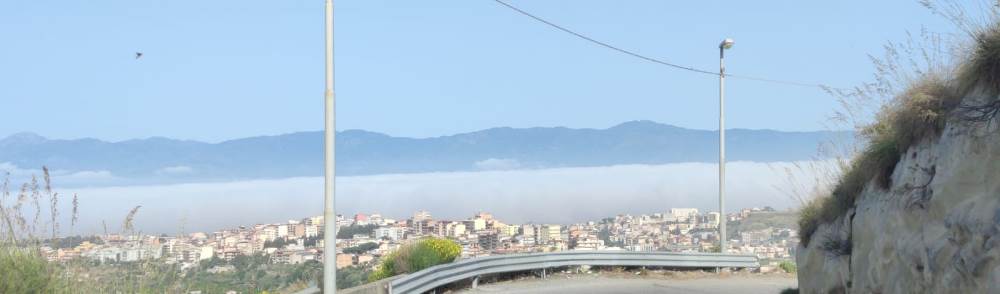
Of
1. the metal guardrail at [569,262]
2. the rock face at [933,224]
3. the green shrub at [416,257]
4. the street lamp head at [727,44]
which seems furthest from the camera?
the street lamp head at [727,44]

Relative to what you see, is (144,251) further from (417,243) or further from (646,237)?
(646,237)

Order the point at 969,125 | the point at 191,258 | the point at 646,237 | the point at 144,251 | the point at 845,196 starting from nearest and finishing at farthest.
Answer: the point at 969,125, the point at 144,251, the point at 191,258, the point at 845,196, the point at 646,237

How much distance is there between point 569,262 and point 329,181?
11262 mm

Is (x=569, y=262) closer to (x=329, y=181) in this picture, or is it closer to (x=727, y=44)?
(x=727, y=44)

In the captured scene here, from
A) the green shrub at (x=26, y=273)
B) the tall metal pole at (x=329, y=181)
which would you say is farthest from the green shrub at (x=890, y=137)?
the green shrub at (x=26, y=273)

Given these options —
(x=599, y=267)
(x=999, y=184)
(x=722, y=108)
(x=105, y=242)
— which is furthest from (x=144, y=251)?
(x=722, y=108)

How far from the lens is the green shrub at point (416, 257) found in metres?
22.3

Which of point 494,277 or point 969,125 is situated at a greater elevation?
point 969,125

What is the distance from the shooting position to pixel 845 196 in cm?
1408

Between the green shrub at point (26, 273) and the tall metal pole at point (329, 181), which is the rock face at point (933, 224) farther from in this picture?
the green shrub at point (26, 273)

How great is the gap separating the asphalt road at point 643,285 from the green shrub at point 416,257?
1057 millimetres

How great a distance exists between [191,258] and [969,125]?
8.61m

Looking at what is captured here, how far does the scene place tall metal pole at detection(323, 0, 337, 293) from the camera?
48.4 feet

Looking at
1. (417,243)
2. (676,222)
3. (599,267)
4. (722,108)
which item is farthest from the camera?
(676,222)
